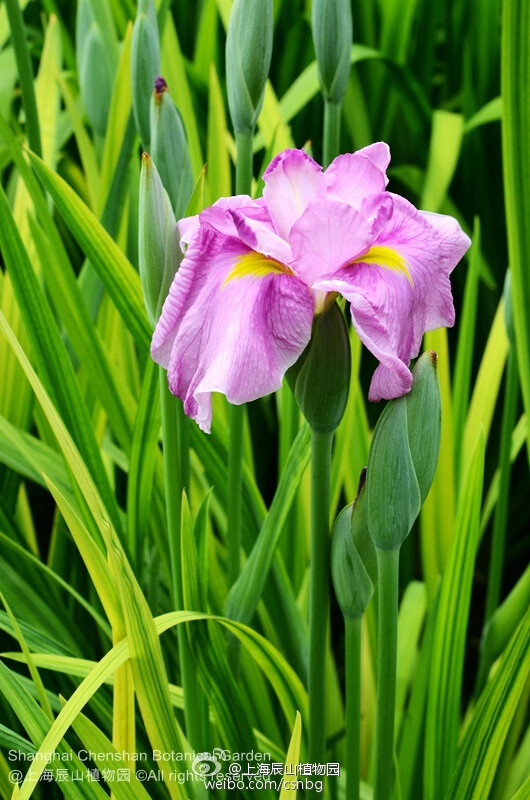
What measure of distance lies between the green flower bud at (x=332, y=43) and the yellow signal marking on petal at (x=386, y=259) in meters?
0.34

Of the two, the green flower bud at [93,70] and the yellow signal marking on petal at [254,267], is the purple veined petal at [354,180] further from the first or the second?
the green flower bud at [93,70]

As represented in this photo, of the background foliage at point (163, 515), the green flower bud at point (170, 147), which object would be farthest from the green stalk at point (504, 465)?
the green flower bud at point (170, 147)

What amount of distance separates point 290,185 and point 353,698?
303 mm

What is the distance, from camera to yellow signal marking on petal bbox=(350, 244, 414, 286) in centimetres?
45

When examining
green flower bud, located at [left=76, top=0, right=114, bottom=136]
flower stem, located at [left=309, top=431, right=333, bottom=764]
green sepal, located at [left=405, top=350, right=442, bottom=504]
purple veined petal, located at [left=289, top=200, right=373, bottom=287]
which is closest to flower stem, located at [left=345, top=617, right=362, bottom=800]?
flower stem, located at [left=309, top=431, right=333, bottom=764]

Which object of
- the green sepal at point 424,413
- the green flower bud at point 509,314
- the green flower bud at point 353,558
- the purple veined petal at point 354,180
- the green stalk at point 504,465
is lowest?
the green stalk at point 504,465

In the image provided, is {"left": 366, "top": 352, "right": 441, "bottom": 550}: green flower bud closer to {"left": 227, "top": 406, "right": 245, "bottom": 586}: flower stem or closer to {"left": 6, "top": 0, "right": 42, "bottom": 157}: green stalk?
{"left": 227, "top": 406, "right": 245, "bottom": 586}: flower stem

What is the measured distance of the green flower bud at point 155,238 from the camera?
491 millimetres

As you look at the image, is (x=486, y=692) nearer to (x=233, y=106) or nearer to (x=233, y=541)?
(x=233, y=541)

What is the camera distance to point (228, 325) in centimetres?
43

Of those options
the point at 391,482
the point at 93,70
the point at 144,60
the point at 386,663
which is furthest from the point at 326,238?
the point at 93,70

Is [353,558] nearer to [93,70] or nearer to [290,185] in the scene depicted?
[290,185]

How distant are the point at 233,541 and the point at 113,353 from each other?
1.03 feet

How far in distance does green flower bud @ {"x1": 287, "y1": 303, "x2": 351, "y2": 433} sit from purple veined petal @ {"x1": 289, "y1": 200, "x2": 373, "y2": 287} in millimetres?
23
